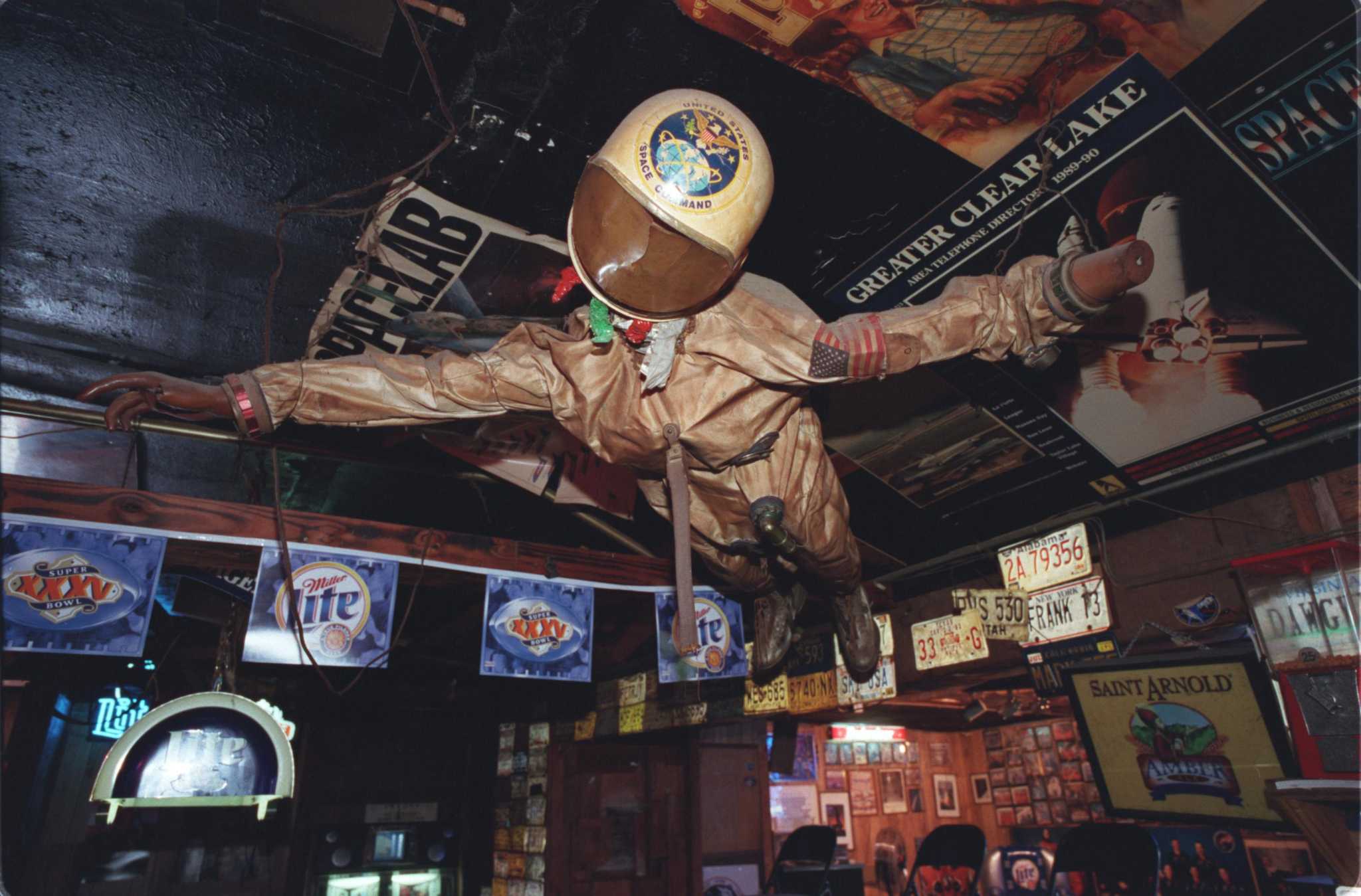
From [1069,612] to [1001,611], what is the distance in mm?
368

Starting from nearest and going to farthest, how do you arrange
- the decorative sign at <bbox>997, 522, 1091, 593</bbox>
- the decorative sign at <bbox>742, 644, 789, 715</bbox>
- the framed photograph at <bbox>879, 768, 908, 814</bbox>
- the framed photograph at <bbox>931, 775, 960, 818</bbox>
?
the decorative sign at <bbox>997, 522, 1091, 593</bbox>, the decorative sign at <bbox>742, 644, 789, 715</bbox>, the framed photograph at <bbox>879, 768, 908, 814</bbox>, the framed photograph at <bbox>931, 775, 960, 818</bbox>

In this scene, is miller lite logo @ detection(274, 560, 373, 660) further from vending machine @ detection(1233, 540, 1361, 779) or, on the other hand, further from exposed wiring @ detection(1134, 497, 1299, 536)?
vending machine @ detection(1233, 540, 1361, 779)

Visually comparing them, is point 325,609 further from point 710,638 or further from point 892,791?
point 892,791

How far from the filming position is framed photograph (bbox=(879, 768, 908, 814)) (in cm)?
965

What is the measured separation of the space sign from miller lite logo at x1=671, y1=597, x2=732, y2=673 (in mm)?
1805

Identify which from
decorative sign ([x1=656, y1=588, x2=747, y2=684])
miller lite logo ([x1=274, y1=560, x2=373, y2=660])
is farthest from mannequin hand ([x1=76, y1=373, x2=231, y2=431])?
decorative sign ([x1=656, y1=588, x2=747, y2=684])

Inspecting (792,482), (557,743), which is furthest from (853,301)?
(557,743)

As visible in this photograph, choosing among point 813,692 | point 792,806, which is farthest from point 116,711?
point 792,806

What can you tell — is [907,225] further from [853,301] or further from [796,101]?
[796,101]

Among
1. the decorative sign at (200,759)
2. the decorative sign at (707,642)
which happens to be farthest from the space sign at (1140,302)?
the decorative sign at (200,759)

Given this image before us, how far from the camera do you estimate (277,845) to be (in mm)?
8156

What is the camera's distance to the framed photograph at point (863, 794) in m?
9.49

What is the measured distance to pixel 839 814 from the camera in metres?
9.33

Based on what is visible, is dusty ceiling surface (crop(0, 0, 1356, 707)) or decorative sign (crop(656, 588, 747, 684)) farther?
decorative sign (crop(656, 588, 747, 684))
